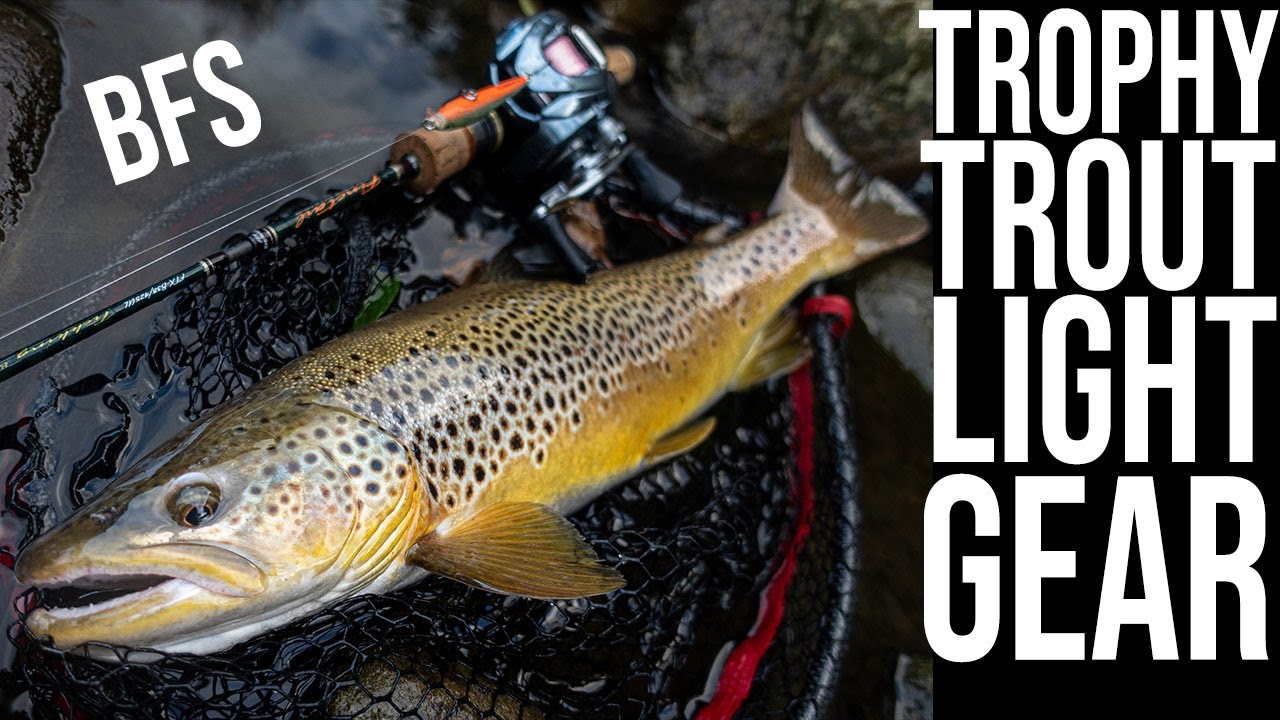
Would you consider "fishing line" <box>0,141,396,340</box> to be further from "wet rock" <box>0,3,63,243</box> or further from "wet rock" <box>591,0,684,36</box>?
"wet rock" <box>591,0,684,36</box>

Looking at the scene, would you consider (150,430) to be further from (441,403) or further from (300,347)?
(441,403)

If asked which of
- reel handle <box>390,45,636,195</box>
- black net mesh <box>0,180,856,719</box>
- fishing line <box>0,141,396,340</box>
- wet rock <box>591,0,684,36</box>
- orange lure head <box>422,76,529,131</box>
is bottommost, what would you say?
black net mesh <box>0,180,856,719</box>

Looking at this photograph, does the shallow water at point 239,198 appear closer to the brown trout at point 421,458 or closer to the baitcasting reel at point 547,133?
the baitcasting reel at point 547,133

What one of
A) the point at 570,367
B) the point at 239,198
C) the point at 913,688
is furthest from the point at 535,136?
the point at 913,688

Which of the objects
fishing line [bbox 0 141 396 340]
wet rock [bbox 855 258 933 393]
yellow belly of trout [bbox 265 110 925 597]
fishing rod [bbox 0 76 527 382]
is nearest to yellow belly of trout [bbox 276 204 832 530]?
yellow belly of trout [bbox 265 110 925 597]

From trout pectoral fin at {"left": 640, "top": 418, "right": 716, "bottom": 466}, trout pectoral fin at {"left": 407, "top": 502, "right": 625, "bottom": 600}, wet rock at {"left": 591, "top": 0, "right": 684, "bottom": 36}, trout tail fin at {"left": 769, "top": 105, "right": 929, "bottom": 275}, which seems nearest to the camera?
trout pectoral fin at {"left": 407, "top": 502, "right": 625, "bottom": 600}

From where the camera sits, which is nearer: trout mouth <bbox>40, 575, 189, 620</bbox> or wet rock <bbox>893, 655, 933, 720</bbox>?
trout mouth <bbox>40, 575, 189, 620</bbox>
